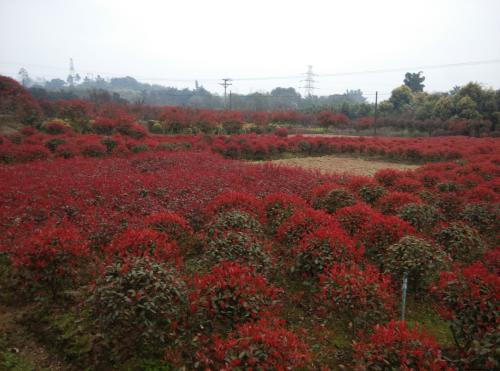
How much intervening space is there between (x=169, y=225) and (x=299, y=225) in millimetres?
1752

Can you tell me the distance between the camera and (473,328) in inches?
108

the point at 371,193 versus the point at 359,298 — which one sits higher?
the point at 371,193

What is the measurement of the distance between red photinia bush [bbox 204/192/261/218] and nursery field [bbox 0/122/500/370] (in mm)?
25

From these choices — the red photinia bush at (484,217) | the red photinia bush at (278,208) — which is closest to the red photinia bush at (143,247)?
the red photinia bush at (278,208)

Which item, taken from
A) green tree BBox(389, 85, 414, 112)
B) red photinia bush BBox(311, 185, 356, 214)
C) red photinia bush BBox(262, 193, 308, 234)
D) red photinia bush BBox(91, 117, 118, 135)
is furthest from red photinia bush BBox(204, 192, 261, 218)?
green tree BBox(389, 85, 414, 112)

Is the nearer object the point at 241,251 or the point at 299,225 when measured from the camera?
the point at 241,251

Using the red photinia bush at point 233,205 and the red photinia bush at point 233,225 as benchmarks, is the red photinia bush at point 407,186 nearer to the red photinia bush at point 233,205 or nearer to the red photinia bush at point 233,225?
the red photinia bush at point 233,205

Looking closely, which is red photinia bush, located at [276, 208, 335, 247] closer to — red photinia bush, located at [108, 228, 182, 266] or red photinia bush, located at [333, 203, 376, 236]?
red photinia bush, located at [333, 203, 376, 236]

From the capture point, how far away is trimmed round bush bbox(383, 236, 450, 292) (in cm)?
385

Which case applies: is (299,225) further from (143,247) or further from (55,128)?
(55,128)

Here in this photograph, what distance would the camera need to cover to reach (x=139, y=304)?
108 inches

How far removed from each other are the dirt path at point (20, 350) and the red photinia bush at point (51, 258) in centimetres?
39

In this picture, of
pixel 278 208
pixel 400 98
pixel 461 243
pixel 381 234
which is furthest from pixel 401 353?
pixel 400 98

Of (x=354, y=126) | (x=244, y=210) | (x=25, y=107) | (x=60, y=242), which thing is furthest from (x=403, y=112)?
(x=60, y=242)
